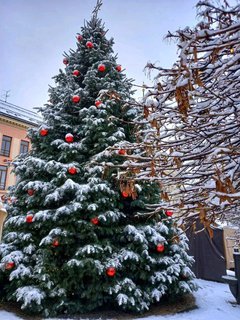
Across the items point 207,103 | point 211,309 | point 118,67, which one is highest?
point 118,67

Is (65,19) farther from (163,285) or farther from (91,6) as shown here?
(163,285)

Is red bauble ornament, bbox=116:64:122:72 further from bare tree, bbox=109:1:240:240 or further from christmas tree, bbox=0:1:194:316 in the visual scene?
bare tree, bbox=109:1:240:240

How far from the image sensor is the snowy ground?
12.3 ft

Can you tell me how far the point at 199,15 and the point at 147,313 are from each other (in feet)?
13.9

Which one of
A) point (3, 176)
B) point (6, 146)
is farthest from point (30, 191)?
point (6, 146)

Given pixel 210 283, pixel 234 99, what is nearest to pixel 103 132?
pixel 234 99

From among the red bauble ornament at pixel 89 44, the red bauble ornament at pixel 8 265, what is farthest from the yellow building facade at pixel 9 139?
the red bauble ornament at pixel 8 265

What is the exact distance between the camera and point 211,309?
421cm

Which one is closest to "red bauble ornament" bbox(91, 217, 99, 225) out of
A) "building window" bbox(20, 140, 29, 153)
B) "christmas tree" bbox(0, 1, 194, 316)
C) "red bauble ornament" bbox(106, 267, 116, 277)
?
"christmas tree" bbox(0, 1, 194, 316)

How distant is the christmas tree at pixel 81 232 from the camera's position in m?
3.80

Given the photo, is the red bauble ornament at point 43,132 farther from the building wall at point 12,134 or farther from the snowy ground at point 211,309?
the building wall at point 12,134

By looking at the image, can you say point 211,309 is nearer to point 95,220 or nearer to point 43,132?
point 95,220

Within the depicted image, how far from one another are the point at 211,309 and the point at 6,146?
58.0ft

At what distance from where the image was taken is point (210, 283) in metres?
6.55
